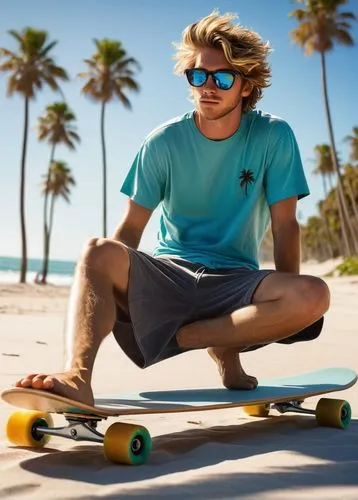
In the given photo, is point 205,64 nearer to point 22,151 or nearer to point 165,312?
point 165,312

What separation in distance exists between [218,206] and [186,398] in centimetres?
89

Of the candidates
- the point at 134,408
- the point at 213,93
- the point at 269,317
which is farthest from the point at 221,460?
the point at 213,93

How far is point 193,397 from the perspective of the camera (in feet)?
Result: 10.0

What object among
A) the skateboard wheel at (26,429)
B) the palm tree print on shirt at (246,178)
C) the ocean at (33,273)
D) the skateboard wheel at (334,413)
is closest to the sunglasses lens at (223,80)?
the palm tree print on shirt at (246,178)

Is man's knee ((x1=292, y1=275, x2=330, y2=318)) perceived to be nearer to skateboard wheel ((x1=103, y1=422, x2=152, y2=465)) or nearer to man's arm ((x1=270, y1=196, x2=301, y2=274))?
man's arm ((x1=270, y1=196, x2=301, y2=274))

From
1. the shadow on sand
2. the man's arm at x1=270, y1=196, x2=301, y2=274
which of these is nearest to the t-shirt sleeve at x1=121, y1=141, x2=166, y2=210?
the man's arm at x1=270, y1=196, x2=301, y2=274

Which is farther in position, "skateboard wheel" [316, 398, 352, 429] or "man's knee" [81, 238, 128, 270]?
"skateboard wheel" [316, 398, 352, 429]

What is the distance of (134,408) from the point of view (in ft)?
8.56

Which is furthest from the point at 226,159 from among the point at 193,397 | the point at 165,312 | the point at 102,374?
the point at 102,374

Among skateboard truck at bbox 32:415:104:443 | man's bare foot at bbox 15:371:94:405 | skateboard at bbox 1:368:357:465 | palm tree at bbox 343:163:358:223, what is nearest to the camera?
man's bare foot at bbox 15:371:94:405

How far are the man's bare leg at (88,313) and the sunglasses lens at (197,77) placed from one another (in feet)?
3.07

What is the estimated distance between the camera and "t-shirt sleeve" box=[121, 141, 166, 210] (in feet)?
11.2

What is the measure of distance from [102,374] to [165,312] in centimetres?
206

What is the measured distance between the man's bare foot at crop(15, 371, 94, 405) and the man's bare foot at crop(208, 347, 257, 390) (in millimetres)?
1040
